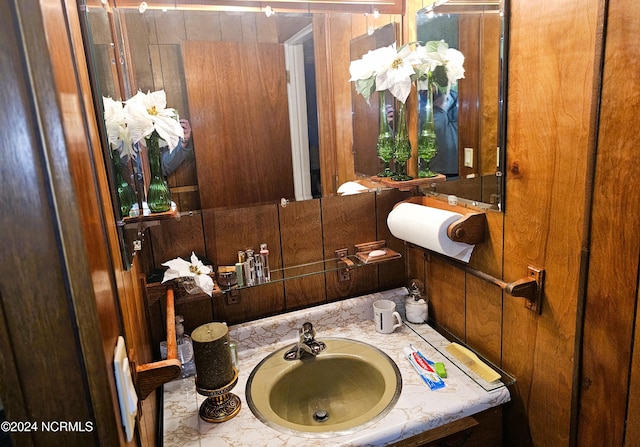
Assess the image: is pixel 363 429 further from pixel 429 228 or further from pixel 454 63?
pixel 454 63

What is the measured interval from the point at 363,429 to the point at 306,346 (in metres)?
0.36

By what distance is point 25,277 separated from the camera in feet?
1.40

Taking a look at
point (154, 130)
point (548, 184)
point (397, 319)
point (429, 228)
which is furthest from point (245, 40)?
point (397, 319)

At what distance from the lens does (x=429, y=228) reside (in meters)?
1.23

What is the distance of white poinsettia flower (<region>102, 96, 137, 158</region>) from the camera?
88 cm

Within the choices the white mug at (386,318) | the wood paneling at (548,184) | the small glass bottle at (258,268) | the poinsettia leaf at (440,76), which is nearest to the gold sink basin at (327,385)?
the white mug at (386,318)

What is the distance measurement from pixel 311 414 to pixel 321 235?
1.84 ft

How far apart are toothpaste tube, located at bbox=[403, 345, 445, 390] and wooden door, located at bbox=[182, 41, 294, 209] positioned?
0.63m

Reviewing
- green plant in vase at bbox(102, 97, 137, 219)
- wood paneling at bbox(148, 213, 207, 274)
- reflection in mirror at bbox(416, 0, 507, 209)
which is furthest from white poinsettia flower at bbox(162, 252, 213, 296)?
reflection in mirror at bbox(416, 0, 507, 209)

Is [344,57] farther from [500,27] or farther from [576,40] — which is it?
[576,40]

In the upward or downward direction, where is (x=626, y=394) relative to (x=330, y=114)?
downward

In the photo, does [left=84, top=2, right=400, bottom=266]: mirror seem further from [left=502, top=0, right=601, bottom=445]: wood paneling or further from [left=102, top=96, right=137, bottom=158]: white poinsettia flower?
[left=502, top=0, right=601, bottom=445]: wood paneling

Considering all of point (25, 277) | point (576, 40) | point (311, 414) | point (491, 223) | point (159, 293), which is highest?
point (576, 40)

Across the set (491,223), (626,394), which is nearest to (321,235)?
(491,223)
